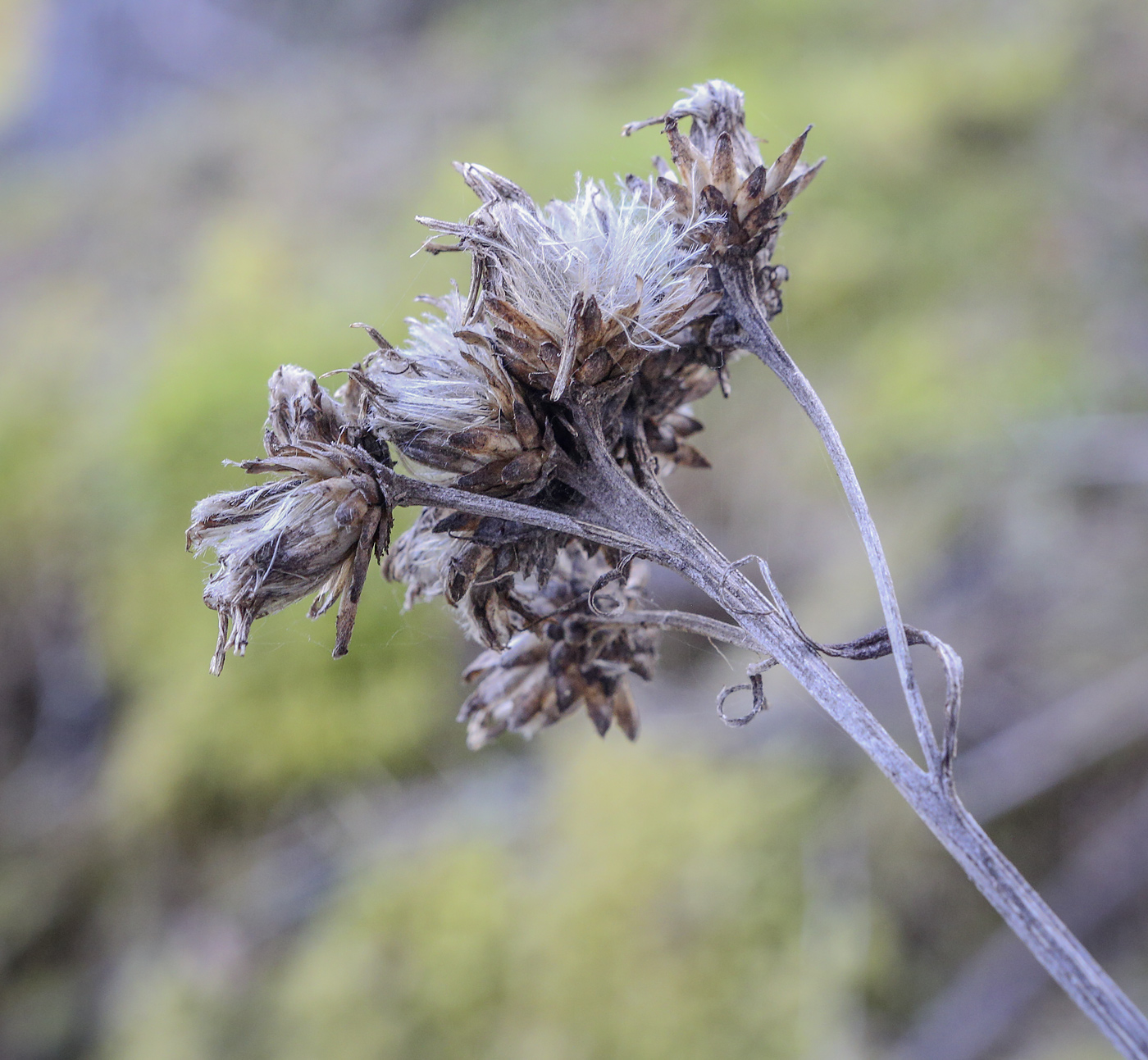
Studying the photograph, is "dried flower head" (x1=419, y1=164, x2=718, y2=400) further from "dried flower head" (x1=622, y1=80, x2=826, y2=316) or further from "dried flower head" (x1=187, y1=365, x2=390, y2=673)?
"dried flower head" (x1=187, y1=365, x2=390, y2=673)

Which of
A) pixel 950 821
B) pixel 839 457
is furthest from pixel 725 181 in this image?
pixel 950 821

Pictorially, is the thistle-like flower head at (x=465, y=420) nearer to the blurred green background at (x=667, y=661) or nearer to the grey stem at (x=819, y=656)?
the grey stem at (x=819, y=656)

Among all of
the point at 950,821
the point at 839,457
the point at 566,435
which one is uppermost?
the point at 566,435

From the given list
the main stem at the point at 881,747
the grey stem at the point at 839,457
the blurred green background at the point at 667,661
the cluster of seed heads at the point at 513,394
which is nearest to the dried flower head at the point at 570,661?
the cluster of seed heads at the point at 513,394

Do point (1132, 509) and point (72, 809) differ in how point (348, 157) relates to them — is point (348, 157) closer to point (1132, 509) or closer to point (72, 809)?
point (72, 809)

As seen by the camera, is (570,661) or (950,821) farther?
(570,661)

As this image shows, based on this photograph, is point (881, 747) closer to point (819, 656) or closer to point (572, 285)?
point (819, 656)

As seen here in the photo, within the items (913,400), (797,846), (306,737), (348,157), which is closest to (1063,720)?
(797,846)

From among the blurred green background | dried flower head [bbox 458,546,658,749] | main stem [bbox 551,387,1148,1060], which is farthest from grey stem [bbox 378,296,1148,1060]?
the blurred green background
